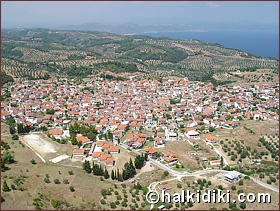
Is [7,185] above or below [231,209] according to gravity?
above

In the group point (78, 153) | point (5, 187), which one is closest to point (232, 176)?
point (78, 153)

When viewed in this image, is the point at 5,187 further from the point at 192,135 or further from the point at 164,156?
the point at 192,135

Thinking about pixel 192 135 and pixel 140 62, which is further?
pixel 140 62

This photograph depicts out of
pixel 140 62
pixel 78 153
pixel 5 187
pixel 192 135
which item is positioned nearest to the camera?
pixel 5 187

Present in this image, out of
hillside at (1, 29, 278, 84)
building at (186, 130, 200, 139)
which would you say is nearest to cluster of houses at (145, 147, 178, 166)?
building at (186, 130, 200, 139)

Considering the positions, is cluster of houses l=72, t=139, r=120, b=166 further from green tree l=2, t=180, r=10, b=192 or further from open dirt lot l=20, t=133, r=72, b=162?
green tree l=2, t=180, r=10, b=192

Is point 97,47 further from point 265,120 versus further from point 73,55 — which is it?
point 265,120

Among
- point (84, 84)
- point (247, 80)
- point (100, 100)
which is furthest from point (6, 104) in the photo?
point (247, 80)

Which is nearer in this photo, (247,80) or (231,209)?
(231,209)

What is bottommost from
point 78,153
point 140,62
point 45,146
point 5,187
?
point 78,153
